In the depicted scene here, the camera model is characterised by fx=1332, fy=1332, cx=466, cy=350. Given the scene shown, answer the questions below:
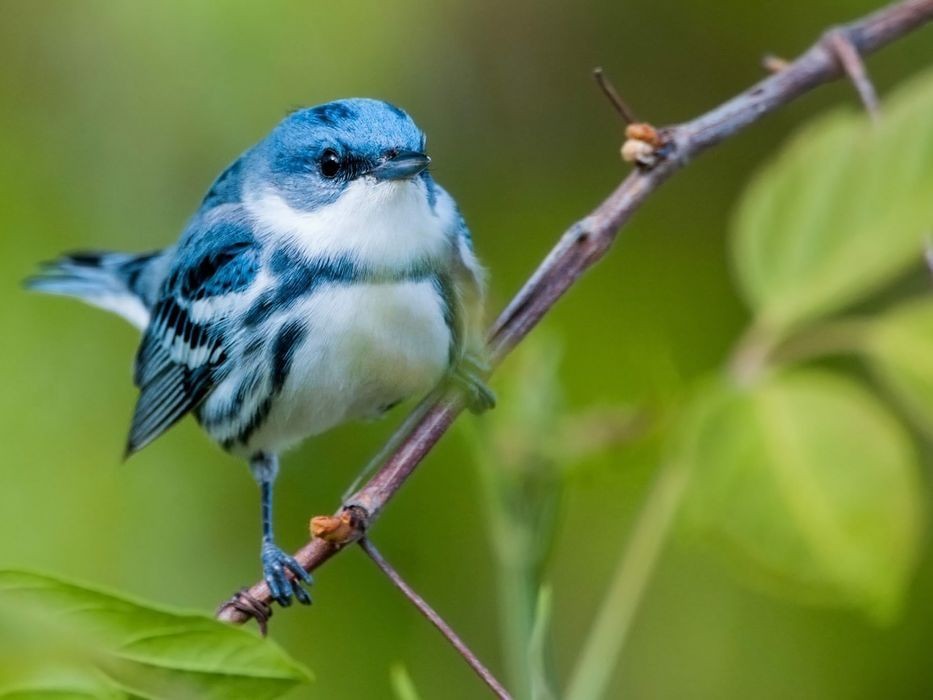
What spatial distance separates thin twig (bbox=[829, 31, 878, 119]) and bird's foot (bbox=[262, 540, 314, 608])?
960 mm

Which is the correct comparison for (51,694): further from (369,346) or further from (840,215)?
(369,346)

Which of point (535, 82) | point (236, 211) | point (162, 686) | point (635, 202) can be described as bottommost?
point (162, 686)

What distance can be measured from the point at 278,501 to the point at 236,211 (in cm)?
59

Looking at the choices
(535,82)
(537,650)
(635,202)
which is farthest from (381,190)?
(535,82)

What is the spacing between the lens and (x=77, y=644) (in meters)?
0.80

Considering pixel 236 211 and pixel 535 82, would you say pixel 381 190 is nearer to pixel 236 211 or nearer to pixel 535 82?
pixel 236 211

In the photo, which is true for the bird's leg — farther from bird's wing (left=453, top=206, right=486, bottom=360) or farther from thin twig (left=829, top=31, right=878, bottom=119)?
thin twig (left=829, top=31, right=878, bottom=119)

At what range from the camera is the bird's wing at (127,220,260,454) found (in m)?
2.07

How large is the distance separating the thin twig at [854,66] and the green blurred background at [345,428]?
2.20 feet

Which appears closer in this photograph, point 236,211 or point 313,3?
point 236,211

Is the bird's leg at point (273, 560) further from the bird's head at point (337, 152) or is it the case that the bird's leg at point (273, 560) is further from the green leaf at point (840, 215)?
the green leaf at point (840, 215)

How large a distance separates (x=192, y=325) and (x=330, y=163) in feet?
1.55

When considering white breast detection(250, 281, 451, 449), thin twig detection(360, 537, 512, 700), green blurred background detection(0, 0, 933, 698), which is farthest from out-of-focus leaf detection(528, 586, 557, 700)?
green blurred background detection(0, 0, 933, 698)

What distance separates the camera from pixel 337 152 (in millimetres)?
1976
